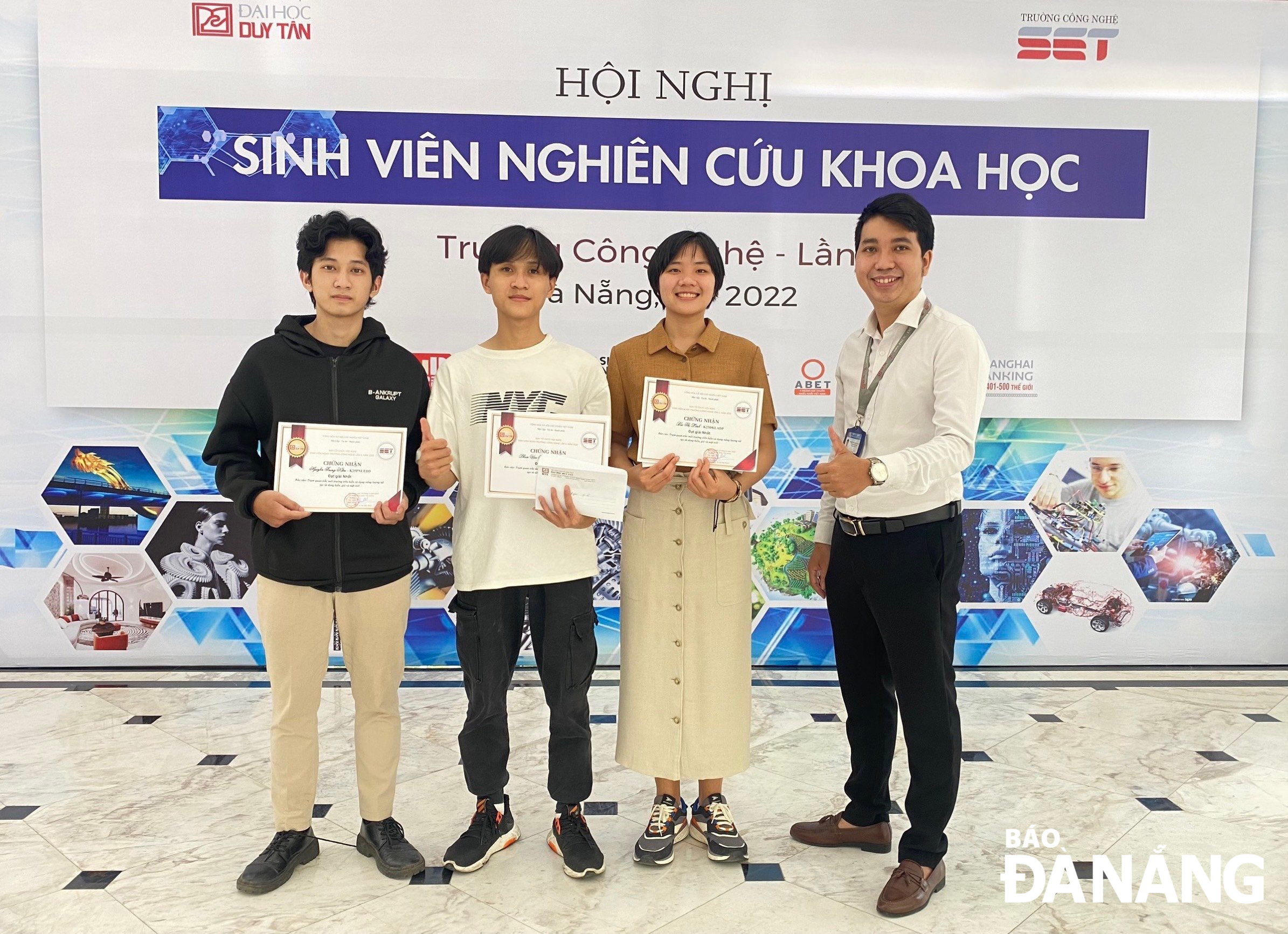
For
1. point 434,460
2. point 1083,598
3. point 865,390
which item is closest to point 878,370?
point 865,390

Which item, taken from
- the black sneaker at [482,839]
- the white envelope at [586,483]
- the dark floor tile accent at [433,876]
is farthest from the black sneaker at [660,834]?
the white envelope at [586,483]

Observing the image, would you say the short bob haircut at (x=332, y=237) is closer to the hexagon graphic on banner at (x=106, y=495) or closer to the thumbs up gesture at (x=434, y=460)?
the thumbs up gesture at (x=434, y=460)

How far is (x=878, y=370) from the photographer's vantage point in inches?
87.7

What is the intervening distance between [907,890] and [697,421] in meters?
1.22

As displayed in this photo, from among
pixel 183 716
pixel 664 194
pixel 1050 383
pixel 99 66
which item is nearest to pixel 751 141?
pixel 664 194

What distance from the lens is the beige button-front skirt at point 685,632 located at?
2.31m

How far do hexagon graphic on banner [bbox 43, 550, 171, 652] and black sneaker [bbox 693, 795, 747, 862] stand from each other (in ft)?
8.66

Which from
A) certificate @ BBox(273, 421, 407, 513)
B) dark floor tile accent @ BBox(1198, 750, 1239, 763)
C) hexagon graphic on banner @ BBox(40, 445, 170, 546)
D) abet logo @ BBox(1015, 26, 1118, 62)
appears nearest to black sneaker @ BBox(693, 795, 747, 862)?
certificate @ BBox(273, 421, 407, 513)

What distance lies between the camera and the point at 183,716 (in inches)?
134

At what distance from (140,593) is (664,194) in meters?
2.79

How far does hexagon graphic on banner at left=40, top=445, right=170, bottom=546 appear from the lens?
3.85 m

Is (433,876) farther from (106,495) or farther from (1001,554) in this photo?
(1001,554)

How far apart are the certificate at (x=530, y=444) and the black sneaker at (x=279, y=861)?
1036 millimetres

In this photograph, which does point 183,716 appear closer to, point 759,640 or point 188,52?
point 759,640
